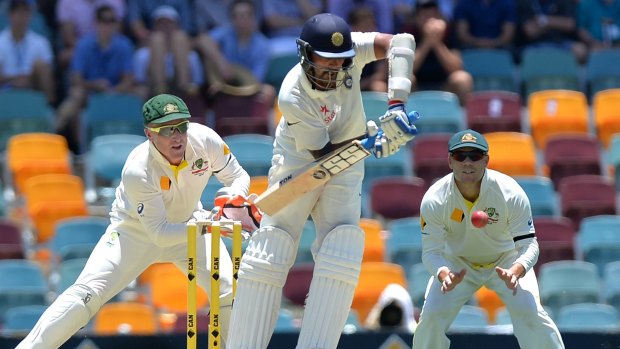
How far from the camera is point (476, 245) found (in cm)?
754

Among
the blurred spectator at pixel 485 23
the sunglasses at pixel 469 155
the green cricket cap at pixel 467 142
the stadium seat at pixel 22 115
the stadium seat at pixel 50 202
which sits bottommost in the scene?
the stadium seat at pixel 50 202

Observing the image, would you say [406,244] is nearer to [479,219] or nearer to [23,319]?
[23,319]

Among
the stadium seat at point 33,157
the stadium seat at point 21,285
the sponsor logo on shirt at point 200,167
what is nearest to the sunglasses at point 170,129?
the sponsor logo on shirt at point 200,167

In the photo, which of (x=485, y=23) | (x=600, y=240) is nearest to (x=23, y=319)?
(x=600, y=240)

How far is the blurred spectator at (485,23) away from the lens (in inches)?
507

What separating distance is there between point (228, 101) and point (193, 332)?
531cm

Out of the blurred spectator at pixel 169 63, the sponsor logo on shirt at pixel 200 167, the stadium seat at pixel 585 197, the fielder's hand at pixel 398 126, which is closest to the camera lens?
the fielder's hand at pixel 398 126

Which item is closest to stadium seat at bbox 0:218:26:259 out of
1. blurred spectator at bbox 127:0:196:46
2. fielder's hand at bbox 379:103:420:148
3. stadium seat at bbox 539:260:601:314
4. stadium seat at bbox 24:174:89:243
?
stadium seat at bbox 24:174:89:243

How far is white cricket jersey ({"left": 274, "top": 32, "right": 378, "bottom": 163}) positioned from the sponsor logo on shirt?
0.54 meters

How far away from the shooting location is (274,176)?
7125 millimetres

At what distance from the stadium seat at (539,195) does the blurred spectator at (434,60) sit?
1423 mm

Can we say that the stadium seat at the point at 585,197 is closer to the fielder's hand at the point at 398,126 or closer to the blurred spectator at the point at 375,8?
the blurred spectator at the point at 375,8

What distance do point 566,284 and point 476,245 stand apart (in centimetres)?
312

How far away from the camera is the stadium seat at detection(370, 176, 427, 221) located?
1113 cm
